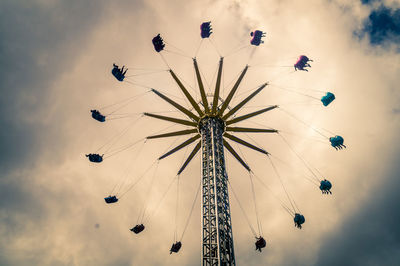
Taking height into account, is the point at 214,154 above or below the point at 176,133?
below

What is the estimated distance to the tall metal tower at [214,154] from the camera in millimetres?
13398

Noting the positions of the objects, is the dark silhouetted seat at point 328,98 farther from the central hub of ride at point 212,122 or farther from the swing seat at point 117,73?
the swing seat at point 117,73

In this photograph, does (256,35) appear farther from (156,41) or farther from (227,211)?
(227,211)

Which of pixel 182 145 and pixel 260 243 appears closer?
pixel 260 243

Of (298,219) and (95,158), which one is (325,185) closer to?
(298,219)

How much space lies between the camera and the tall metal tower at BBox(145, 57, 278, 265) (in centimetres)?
1340

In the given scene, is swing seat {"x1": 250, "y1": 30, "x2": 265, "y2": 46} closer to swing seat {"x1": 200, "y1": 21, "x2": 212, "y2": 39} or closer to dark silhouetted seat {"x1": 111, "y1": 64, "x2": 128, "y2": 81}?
swing seat {"x1": 200, "y1": 21, "x2": 212, "y2": 39}

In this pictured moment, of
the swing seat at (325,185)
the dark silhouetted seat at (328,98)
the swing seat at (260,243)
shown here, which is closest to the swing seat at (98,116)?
the swing seat at (260,243)

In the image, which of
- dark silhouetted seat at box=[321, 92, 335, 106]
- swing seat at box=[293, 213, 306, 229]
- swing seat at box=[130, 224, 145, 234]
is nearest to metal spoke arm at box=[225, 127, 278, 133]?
dark silhouetted seat at box=[321, 92, 335, 106]

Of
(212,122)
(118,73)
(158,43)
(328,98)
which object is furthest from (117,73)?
(328,98)

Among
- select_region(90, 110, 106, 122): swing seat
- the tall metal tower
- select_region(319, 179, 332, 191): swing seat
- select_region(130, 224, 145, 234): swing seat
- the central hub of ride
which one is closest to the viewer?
the tall metal tower

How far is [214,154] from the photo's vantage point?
619 inches

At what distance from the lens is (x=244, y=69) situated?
16438mm

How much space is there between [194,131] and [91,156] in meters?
8.90
